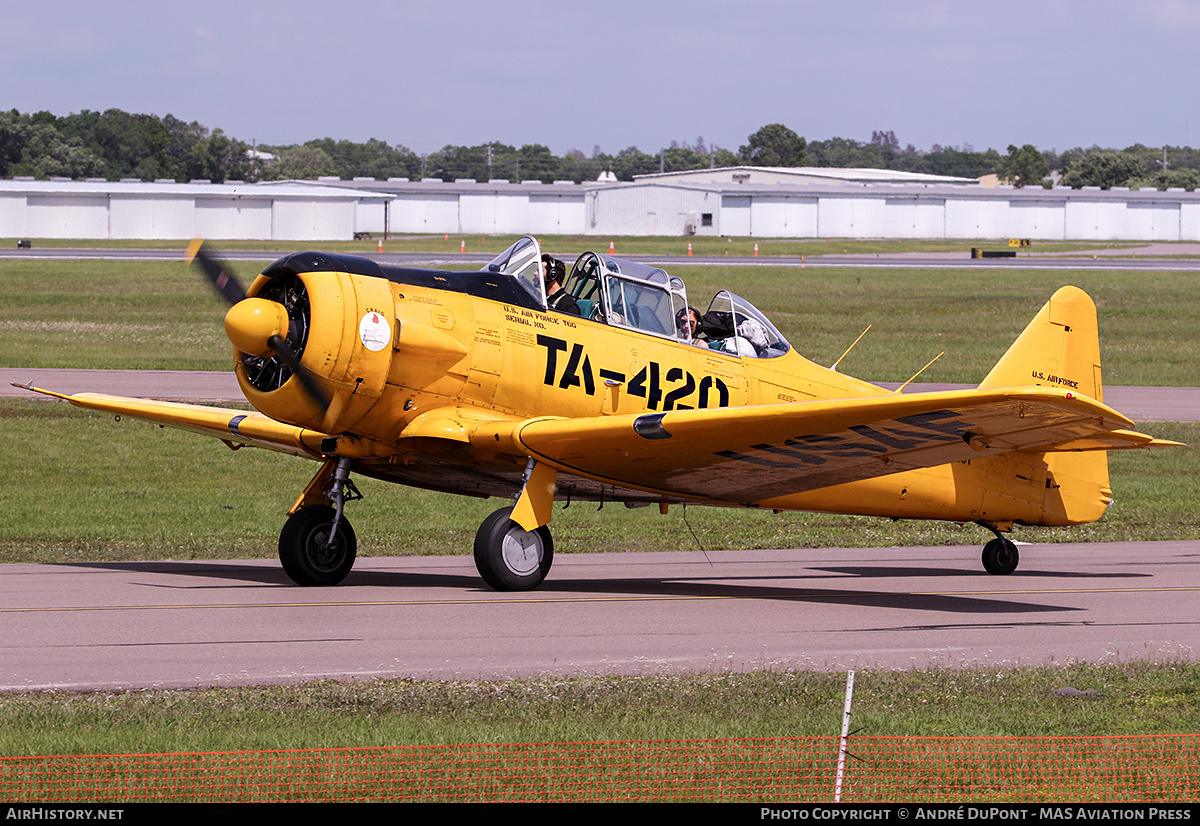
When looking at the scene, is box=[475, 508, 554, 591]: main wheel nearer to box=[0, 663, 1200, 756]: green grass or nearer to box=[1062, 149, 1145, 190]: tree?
box=[0, 663, 1200, 756]: green grass

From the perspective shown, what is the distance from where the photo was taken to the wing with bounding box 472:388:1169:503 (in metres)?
9.52

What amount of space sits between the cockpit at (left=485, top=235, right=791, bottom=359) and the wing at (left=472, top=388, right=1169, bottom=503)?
1.34 metres

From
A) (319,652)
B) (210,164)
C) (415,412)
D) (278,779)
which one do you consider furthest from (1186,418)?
(210,164)

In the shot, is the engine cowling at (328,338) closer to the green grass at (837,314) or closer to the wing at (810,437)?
the wing at (810,437)

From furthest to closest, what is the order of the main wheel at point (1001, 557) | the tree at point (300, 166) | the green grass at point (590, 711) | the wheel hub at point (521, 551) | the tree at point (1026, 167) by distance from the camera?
1. the tree at point (1026, 167)
2. the tree at point (300, 166)
3. the main wheel at point (1001, 557)
4. the wheel hub at point (521, 551)
5. the green grass at point (590, 711)

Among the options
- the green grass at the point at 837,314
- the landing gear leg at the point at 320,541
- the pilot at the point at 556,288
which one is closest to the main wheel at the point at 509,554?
the landing gear leg at the point at 320,541

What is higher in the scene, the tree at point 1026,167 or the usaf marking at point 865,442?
the tree at point 1026,167

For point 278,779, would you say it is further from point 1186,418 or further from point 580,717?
point 1186,418

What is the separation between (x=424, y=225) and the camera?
354 feet

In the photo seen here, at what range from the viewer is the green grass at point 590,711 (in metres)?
7.20

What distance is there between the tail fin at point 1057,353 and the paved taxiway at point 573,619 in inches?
78.7

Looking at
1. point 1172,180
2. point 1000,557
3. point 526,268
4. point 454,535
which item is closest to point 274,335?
point 526,268

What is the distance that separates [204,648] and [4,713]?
1859 millimetres

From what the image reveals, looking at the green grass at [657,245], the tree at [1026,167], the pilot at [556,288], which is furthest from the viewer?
the tree at [1026,167]
